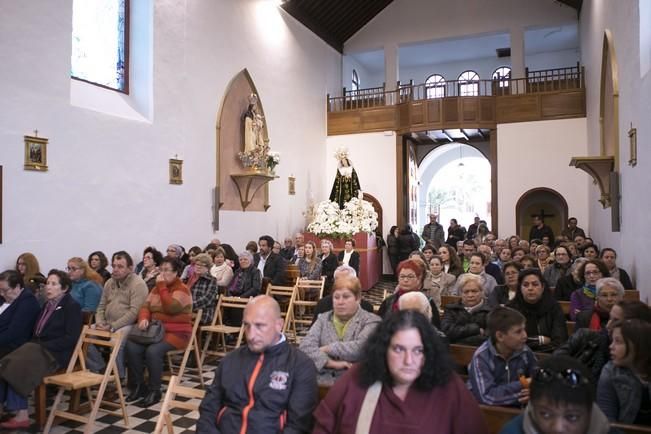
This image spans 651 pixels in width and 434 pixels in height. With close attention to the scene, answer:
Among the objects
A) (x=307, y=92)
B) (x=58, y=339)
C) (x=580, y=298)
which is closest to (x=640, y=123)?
(x=580, y=298)

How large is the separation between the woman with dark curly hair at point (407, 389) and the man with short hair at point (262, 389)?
516mm

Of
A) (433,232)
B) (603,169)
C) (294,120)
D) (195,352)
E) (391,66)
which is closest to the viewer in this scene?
(195,352)

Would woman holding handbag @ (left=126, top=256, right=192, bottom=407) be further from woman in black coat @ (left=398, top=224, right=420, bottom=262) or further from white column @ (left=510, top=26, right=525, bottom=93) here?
white column @ (left=510, top=26, right=525, bottom=93)

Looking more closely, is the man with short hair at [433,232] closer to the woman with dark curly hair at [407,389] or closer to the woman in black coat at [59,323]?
the woman in black coat at [59,323]

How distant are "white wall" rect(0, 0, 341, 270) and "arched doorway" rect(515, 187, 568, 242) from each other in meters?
5.98

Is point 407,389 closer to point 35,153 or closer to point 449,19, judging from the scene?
point 35,153

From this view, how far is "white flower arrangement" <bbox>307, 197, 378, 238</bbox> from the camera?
1217 centimetres

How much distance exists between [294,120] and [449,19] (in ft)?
19.2

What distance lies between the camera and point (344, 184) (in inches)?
559

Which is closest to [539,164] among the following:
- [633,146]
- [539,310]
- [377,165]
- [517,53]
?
[517,53]

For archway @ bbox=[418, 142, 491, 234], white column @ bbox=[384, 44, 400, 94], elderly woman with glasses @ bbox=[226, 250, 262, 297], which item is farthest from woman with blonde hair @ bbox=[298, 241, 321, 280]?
archway @ bbox=[418, 142, 491, 234]

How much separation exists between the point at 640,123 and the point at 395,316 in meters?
5.33

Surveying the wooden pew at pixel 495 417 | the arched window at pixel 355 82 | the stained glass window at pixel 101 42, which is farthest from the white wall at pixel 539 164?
the wooden pew at pixel 495 417

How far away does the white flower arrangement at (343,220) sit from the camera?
12172mm
